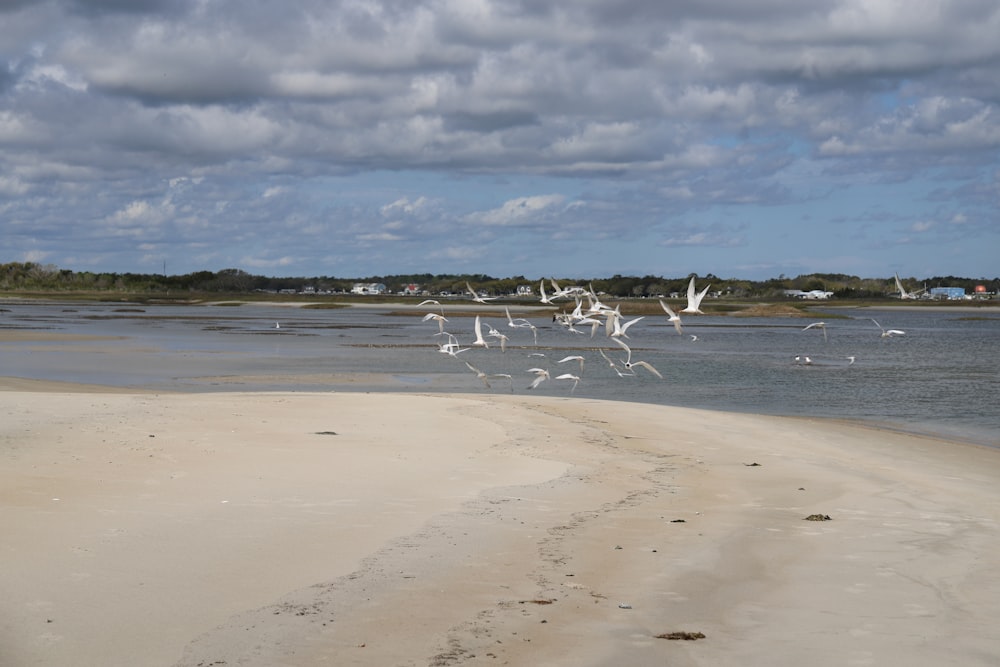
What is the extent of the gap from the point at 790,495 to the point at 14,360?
3031 cm

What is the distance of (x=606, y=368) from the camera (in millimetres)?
39062

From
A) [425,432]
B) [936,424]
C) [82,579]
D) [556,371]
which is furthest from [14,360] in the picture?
[82,579]

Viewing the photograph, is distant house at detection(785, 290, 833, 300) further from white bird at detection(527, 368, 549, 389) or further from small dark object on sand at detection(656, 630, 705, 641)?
small dark object on sand at detection(656, 630, 705, 641)

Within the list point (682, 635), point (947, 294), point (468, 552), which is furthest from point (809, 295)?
point (682, 635)

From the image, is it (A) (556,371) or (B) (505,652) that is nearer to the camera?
(B) (505,652)

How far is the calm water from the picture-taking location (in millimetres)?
27219

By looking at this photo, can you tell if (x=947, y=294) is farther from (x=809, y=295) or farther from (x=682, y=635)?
(x=682, y=635)

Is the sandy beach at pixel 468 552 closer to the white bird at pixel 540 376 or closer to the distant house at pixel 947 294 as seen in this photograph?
the white bird at pixel 540 376

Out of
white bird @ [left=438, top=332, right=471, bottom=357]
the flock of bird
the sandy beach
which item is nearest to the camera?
the sandy beach

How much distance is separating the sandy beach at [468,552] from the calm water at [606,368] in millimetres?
10388

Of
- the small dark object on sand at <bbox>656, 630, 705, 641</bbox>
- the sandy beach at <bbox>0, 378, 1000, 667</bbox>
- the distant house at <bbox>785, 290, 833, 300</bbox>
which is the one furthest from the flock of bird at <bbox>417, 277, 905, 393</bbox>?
the distant house at <bbox>785, 290, 833, 300</bbox>

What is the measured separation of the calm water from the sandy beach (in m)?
10.4

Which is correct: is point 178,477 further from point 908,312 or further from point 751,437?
point 908,312

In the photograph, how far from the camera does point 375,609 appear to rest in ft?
23.0
